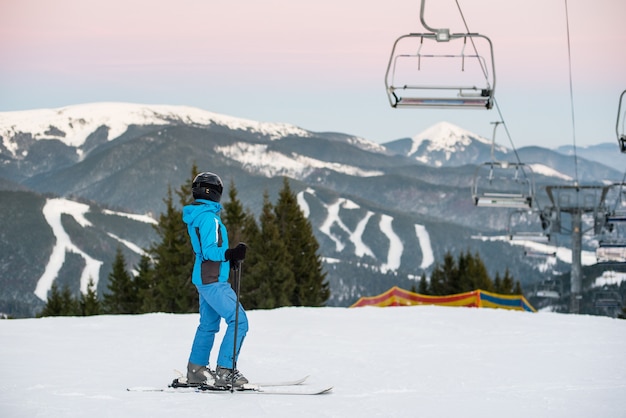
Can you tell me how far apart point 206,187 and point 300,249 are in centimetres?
4416

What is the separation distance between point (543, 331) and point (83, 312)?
154 ft

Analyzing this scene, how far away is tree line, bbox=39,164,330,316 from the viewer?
43.5m

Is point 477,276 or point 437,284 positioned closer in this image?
point 437,284

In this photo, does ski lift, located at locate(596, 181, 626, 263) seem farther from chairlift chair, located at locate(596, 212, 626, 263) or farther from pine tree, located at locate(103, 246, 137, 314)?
pine tree, located at locate(103, 246, 137, 314)

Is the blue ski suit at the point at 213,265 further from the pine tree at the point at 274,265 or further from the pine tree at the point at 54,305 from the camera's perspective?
the pine tree at the point at 54,305

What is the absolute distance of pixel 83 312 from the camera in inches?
2210

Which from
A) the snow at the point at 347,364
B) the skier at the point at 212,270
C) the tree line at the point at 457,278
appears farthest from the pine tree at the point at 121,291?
the skier at the point at 212,270

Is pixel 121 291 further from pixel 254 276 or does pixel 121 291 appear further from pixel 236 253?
pixel 236 253

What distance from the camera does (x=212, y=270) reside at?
736 centimetres

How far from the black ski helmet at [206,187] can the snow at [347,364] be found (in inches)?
63.5

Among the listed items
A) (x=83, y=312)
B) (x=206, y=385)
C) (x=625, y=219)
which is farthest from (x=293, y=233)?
(x=206, y=385)

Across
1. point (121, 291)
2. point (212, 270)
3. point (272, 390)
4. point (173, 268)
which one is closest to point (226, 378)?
point (272, 390)

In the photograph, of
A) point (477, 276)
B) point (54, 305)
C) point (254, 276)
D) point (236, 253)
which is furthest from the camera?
point (477, 276)

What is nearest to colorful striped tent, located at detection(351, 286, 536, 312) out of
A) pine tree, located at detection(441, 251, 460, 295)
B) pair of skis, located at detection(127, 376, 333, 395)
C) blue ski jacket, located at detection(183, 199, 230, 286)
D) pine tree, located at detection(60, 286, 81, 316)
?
pair of skis, located at detection(127, 376, 333, 395)
